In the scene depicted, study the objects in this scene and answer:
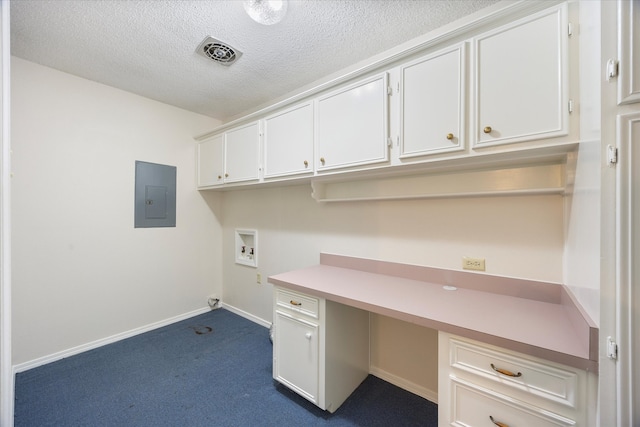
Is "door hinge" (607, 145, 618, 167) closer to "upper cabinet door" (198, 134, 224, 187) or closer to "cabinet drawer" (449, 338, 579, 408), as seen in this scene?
"cabinet drawer" (449, 338, 579, 408)

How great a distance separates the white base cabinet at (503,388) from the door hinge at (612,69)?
0.95m

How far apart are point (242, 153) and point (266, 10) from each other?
4.21ft

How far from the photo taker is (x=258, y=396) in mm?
1818

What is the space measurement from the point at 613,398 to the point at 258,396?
71.2 inches

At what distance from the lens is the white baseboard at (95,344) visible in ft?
6.94

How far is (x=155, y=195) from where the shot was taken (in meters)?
2.81

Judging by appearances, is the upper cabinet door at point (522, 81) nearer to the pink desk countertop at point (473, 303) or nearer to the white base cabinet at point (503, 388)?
the pink desk countertop at point (473, 303)

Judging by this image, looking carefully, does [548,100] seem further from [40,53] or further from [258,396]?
[40,53]

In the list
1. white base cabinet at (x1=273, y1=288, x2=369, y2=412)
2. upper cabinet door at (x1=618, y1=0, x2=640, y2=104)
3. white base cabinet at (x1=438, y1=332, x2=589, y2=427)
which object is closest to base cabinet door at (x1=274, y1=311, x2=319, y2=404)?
white base cabinet at (x1=273, y1=288, x2=369, y2=412)

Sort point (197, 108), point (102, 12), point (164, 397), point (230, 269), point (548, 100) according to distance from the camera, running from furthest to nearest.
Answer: point (230, 269)
point (197, 108)
point (164, 397)
point (102, 12)
point (548, 100)

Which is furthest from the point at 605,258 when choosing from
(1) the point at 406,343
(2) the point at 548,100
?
(1) the point at 406,343

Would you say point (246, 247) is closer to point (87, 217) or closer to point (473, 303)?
point (87, 217)

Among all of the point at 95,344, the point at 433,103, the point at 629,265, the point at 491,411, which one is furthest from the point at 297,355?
the point at 95,344

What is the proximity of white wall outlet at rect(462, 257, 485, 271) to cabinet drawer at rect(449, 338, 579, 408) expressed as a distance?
0.62 m
